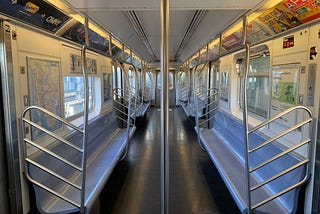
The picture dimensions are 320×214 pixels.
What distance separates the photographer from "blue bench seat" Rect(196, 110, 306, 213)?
233cm

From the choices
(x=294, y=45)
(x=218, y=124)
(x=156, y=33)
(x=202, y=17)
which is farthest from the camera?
(x=218, y=124)

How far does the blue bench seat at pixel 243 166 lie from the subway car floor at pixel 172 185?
1.26 feet

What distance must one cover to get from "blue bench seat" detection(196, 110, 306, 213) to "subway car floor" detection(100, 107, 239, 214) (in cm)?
38

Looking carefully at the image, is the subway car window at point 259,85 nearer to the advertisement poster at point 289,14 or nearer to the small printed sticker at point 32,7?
the advertisement poster at point 289,14

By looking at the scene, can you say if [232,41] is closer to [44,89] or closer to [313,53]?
[313,53]

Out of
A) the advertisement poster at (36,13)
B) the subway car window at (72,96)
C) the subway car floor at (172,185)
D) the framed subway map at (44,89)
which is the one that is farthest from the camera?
the subway car window at (72,96)

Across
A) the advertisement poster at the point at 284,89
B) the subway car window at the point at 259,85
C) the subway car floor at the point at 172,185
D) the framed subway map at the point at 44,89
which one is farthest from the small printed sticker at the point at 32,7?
the subway car window at the point at 259,85

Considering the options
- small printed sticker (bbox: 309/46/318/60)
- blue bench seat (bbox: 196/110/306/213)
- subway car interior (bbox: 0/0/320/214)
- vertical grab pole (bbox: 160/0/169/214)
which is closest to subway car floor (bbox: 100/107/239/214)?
subway car interior (bbox: 0/0/320/214)

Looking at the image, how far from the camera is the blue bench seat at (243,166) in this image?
2328 millimetres

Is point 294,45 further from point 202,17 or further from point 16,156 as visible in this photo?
point 16,156

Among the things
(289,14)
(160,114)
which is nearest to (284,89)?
(289,14)

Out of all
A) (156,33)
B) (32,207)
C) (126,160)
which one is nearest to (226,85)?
(156,33)

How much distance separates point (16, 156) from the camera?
73.8 inches

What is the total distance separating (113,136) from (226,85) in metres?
2.67
